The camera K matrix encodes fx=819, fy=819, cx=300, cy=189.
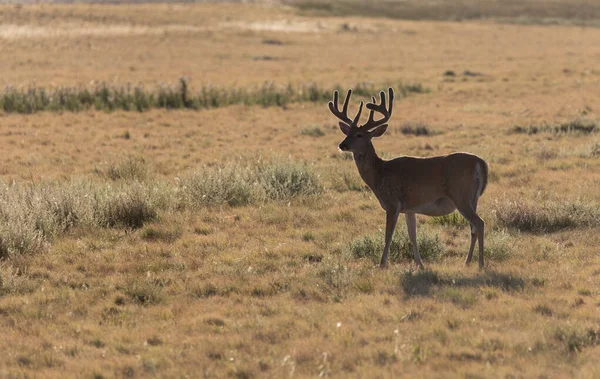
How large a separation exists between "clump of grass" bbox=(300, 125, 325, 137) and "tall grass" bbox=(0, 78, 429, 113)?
6546mm

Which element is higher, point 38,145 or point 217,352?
point 217,352

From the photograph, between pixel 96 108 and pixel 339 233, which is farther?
pixel 96 108

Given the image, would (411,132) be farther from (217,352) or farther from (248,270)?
(217,352)

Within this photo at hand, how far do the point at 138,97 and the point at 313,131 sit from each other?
816cm

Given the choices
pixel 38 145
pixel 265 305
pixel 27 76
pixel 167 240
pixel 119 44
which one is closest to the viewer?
pixel 265 305

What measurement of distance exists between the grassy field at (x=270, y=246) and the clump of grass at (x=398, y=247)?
0.03 metres

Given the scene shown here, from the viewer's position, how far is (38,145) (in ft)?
70.1

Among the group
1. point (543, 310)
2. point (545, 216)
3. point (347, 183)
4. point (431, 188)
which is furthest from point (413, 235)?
point (347, 183)

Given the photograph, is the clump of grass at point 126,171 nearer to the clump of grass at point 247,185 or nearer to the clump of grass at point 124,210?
the clump of grass at point 247,185

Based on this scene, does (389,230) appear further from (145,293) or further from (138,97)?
(138,97)

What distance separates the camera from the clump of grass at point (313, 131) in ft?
78.6

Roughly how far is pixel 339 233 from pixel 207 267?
257cm

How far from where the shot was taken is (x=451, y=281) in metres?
9.45

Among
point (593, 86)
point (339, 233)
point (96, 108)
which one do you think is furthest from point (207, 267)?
point (593, 86)
